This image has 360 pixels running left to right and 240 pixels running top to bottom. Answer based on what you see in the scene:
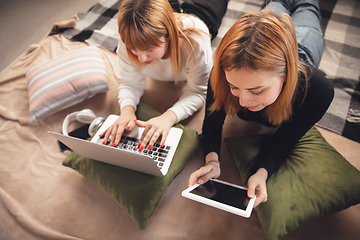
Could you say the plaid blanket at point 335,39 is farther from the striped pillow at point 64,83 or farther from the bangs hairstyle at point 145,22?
the bangs hairstyle at point 145,22

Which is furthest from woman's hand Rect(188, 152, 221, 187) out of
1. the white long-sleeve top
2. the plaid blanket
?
the plaid blanket

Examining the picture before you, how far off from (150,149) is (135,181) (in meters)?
0.13

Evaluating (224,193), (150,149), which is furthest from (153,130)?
(224,193)

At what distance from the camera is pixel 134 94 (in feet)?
3.46

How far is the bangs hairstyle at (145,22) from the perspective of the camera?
68cm

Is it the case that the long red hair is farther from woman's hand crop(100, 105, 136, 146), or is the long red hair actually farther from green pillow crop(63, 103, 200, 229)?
green pillow crop(63, 103, 200, 229)

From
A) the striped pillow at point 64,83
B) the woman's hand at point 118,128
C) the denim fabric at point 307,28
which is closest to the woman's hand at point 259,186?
the woman's hand at point 118,128

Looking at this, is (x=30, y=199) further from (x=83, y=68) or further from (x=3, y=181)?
(x=83, y=68)

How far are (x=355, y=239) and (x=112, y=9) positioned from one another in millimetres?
1906

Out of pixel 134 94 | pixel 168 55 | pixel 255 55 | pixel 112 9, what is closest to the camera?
pixel 255 55

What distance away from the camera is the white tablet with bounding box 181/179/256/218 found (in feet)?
1.79

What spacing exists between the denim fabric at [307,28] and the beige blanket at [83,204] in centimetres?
41

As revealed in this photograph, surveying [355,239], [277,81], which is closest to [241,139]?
[277,81]

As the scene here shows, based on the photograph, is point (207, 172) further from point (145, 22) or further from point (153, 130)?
point (145, 22)
